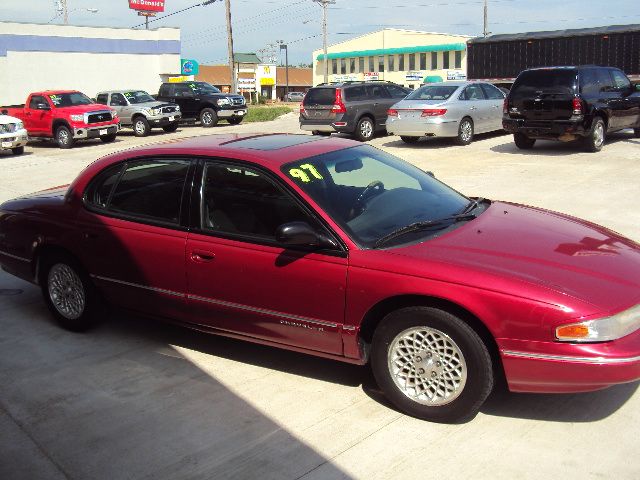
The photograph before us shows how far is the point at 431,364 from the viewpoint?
3.73 m

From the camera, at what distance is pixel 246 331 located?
4.41 m

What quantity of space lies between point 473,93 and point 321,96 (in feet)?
14.7

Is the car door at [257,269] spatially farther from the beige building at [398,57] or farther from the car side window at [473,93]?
the beige building at [398,57]

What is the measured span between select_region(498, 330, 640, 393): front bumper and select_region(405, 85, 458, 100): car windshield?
1415 cm

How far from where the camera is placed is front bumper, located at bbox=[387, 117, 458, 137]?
1648 cm

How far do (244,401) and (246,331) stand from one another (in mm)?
473

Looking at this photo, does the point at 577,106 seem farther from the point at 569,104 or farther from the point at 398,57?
the point at 398,57

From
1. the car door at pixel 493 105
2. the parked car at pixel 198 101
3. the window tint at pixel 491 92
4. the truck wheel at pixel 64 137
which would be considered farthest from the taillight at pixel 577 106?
the parked car at pixel 198 101

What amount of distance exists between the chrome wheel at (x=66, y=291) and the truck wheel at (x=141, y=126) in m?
20.9

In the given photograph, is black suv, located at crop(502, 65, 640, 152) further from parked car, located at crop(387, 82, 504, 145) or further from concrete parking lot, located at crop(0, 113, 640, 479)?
concrete parking lot, located at crop(0, 113, 640, 479)

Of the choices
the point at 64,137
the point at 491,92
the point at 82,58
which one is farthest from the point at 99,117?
the point at 82,58

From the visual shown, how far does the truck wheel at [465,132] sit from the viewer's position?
55.6 feet

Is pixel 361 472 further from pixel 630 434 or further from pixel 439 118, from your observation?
pixel 439 118

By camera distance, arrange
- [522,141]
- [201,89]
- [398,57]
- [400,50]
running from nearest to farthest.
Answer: [522,141]
[201,89]
[400,50]
[398,57]
